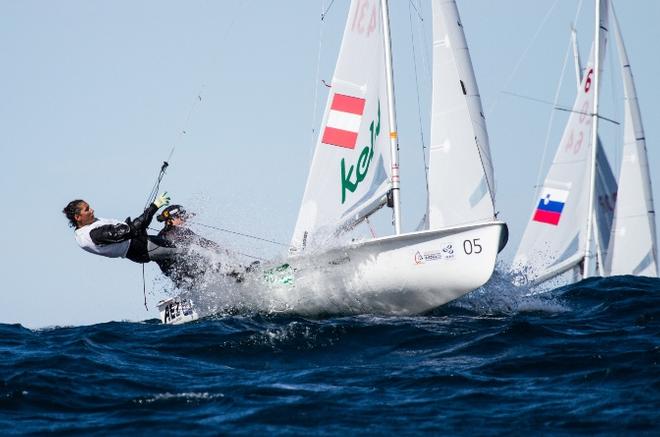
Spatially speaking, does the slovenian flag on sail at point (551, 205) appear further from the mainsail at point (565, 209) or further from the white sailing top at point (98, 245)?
the white sailing top at point (98, 245)

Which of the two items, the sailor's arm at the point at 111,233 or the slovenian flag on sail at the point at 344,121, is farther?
the slovenian flag on sail at the point at 344,121

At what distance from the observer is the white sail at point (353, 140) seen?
13.7m

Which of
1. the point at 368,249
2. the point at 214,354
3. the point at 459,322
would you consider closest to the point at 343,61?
the point at 368,249

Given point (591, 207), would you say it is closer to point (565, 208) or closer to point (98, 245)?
point (565, 208)

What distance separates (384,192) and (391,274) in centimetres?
156

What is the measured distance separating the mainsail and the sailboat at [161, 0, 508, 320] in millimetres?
12345

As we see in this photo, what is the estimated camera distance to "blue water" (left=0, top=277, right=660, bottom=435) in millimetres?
7391

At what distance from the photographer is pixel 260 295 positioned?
42.9 ft

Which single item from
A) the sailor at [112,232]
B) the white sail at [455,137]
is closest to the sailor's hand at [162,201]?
the sailor at [112,232]

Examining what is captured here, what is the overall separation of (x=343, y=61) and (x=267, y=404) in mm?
6856

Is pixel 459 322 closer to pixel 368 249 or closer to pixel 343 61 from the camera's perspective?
→ pixel 368 249

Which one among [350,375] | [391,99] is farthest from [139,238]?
[350,375]

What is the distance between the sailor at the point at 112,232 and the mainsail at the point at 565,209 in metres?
15.0

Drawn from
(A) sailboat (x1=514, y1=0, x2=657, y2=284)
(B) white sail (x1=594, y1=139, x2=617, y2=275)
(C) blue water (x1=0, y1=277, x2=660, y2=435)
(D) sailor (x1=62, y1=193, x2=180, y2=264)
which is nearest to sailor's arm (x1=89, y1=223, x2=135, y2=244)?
(D) sailor (x1=62, y1=193, x2=180, y2=264)
